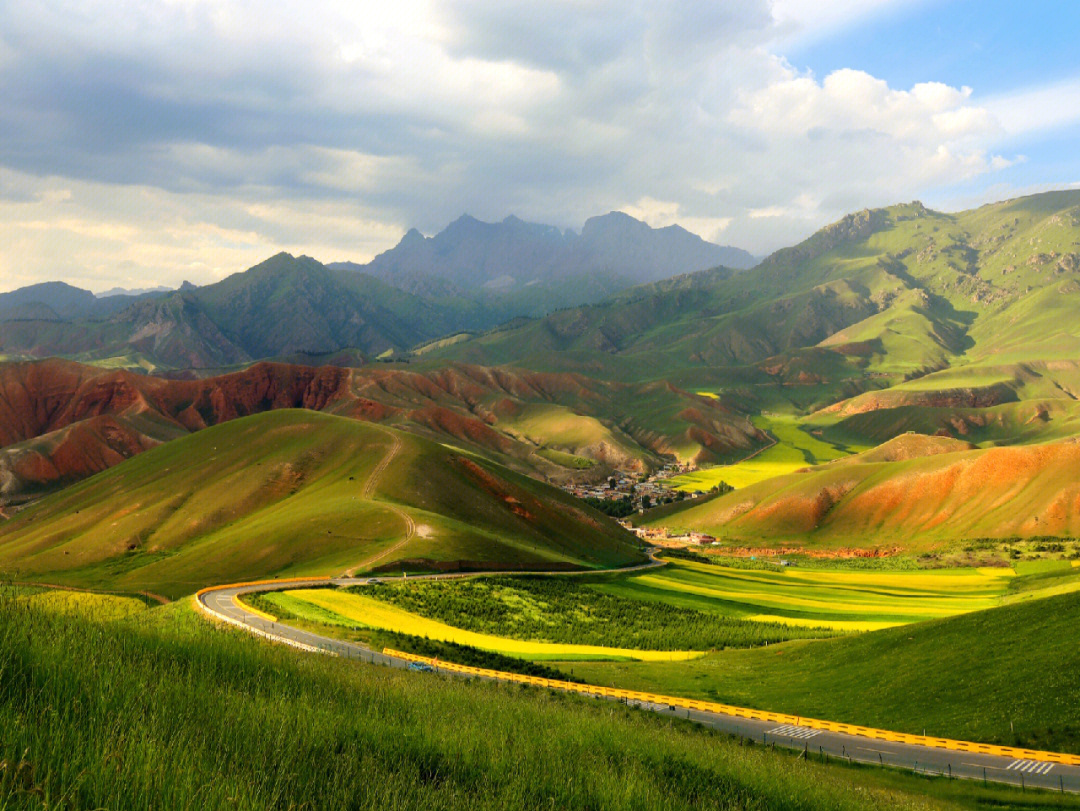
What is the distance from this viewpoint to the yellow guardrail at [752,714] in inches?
1131

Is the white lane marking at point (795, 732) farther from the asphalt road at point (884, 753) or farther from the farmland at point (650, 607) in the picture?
the farmland at point (650, 607)

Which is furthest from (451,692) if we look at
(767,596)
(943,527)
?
Result: (943,527)

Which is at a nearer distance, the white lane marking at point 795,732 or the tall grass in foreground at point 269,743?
the tall grass in foreground at point 269,743

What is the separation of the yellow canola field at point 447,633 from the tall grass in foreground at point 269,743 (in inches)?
1541

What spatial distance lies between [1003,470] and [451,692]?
166 meters

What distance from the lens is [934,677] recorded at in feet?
123

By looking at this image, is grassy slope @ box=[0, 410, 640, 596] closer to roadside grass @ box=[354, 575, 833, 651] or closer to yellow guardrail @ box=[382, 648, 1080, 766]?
roadside grass @ box=[354, 575, 833, 651]

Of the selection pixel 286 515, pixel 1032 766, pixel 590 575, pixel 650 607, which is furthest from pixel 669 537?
pixel 1032 766

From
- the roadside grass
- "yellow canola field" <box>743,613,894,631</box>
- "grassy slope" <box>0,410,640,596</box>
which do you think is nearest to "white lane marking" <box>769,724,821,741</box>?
the roadside grass

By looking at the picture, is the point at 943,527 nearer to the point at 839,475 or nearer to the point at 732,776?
the point at 839,475

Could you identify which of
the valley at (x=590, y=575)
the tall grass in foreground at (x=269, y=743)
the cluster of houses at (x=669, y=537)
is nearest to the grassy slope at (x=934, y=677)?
the valley at (x=590, y=575)

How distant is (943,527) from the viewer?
146375 mm

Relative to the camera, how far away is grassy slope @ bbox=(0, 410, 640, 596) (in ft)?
278

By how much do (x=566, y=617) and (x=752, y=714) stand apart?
34.4 m
